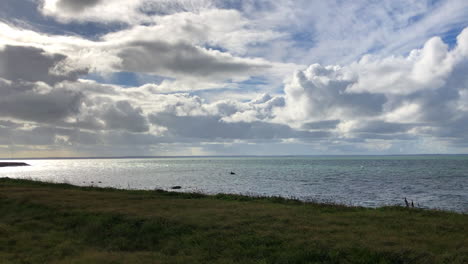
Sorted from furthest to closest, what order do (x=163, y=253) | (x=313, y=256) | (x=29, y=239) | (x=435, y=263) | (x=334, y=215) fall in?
(x=334, y=215) → (x=29, y=239) → (x=163, y=253) → (x=313, y=256) → (x=435, y=263)

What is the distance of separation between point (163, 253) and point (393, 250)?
1172 cm

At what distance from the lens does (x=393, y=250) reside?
16.3 metres

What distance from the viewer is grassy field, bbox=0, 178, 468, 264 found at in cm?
1641

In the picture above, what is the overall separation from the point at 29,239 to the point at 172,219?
28.6 feet

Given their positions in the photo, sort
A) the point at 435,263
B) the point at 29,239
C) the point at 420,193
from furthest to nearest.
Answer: the point at 420,193, the point at 29,239, the point at 435,263

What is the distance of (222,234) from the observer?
20047 mm

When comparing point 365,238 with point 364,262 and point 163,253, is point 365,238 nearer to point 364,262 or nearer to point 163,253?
point 364,262

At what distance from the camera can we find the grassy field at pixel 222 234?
16406mm

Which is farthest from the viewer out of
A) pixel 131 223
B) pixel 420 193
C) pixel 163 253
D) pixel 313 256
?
pixel 420 193

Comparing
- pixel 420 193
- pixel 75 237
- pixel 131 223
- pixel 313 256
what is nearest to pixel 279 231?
pixel 313 256

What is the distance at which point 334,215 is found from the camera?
84.5 feet

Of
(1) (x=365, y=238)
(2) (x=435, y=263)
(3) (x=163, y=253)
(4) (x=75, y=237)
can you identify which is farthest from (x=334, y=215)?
(4) (x=75, y=237)

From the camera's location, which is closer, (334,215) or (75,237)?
(75,237)

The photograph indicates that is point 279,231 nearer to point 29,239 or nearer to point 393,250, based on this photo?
point 393,250
